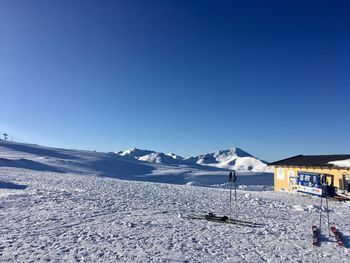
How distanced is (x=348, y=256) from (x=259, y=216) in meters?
6.86

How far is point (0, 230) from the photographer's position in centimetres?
1145

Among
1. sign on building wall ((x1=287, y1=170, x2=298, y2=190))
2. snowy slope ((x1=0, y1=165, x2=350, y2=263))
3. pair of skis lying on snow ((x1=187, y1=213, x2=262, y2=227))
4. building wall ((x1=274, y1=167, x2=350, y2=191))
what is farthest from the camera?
sign on building wall ((x1=287, y1=170, x2=298, y2=190))

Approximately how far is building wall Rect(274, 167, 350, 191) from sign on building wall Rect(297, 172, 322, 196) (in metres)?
1.21

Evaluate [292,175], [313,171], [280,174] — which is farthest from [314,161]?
[280,174]

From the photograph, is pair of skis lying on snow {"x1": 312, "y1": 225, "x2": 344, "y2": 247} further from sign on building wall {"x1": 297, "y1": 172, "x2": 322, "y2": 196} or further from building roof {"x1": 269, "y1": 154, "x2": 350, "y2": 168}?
building roof {"x1": 269, "y1": 154, "x2": 350, "y2": 168}

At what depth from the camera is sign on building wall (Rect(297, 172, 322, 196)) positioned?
27331 millimetres

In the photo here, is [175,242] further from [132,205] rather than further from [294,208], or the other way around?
[294,208]

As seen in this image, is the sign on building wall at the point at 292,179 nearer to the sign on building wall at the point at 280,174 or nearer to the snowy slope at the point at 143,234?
the sign on building wall at the point at 280,174

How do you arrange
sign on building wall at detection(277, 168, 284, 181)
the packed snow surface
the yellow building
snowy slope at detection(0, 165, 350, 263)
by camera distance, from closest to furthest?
snowy slope at detection(0, 165, 350, 263) → the packed snow surface → the yellow building → sign on building wall at detection(277, 168, 284, 181)

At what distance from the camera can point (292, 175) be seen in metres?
32.1

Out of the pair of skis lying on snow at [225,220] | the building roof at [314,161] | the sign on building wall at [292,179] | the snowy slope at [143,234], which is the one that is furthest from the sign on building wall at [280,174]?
the pair of skis lying on snow at [225,220]

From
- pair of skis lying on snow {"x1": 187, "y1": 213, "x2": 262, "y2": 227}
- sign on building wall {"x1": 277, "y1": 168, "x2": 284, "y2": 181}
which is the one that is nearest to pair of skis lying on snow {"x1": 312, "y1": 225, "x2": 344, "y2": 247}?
pair of skis lying on snow {"x1": 187, "y1": 213, "x2": 262, "y2": 227}

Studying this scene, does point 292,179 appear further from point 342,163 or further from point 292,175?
point 342,163

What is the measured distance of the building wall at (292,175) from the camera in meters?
27.2
